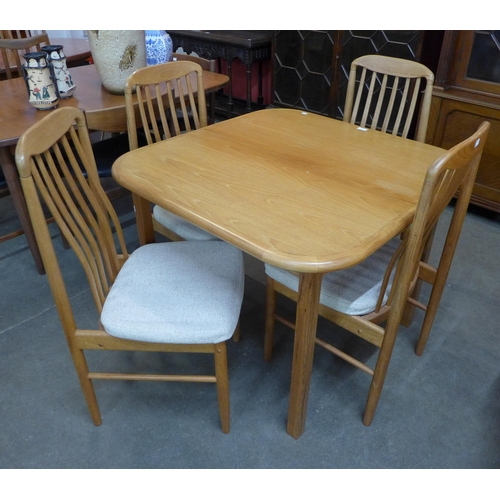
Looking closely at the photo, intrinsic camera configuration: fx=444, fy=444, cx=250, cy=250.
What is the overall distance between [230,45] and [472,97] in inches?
73.6

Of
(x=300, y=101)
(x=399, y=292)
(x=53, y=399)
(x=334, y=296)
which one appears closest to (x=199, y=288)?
(x=334, y=296)

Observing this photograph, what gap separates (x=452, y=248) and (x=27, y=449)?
1497 millimetres

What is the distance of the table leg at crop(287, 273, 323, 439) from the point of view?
1.09m

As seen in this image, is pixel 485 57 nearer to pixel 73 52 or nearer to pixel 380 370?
pixel 380 370

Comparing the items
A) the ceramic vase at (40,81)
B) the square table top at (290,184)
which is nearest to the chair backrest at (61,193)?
the square table top at (290,184)

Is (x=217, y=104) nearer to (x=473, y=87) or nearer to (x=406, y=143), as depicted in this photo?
(x=473, y=87)

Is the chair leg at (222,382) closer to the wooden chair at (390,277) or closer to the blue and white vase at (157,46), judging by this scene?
the wooden chair at (390,277)

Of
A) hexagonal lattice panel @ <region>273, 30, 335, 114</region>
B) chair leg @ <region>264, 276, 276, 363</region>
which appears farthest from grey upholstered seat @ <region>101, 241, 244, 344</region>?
hexagonal lattice panel @ <region>273, 30, 335, 114</region>

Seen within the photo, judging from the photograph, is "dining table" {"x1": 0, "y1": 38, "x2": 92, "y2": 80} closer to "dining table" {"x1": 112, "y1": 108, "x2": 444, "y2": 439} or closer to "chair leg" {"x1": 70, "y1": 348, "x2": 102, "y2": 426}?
"dining table" {"x1": 112, "y1": 108, "x2": 444, "y2": 439}

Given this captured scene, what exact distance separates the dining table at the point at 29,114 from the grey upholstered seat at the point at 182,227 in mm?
529

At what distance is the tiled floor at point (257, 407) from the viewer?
4.47 feet

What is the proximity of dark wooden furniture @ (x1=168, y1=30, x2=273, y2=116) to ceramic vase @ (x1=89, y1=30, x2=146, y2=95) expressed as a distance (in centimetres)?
156

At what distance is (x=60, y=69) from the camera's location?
6.20ft

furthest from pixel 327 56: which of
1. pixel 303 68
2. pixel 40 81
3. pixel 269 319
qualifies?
pixel 269 319
